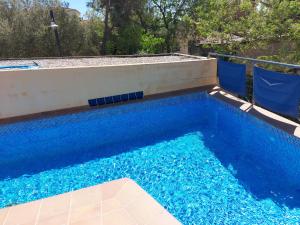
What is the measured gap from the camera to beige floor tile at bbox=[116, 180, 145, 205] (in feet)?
11.3

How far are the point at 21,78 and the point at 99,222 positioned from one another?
4.99m

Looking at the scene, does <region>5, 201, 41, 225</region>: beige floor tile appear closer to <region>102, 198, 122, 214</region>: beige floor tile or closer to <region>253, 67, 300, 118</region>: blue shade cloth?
<region>102, 198, 122, 214</region>: beige floor tile

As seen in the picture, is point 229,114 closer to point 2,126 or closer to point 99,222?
point 99,222

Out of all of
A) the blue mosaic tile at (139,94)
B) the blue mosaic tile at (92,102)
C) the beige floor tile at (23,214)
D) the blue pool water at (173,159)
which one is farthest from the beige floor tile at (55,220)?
the blue mosaic tile at (139,94)

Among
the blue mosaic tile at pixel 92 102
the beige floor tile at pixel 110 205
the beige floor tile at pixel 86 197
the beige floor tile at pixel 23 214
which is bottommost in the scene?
the beige floor tile at pixel 23 214

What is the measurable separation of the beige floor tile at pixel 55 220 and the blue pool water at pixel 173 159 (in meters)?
1.44

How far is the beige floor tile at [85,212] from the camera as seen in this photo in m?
3.14

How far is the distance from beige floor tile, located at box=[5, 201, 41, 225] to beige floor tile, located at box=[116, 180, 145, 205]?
41.8 inches

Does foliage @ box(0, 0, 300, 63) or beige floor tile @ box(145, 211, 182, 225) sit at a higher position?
foliage @ box(0, 0, 300, 63)

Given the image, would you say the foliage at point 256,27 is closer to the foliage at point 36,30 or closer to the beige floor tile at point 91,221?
the beige floor tile at point 91,221

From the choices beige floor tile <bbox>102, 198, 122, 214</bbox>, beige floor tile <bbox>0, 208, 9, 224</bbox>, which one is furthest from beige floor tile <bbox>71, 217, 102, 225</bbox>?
beige floor tile <bbox>0, 208, 9, 224</bbox>

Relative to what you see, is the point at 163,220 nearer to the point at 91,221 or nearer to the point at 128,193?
the point at 128,193

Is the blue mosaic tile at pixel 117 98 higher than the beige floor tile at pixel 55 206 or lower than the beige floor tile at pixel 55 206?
higher

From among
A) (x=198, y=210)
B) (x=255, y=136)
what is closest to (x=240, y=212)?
(x=198, y=210)
